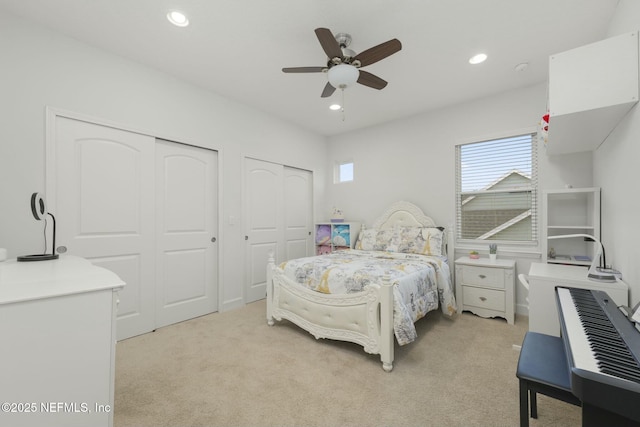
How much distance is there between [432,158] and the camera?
3.92 m

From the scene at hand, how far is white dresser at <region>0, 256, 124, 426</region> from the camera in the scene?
36.2 inches

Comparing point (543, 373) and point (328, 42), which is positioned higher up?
point (328, 42)

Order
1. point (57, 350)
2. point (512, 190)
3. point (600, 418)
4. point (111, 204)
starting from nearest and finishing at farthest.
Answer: point (600, 418), point (57, 350), point (111, 204), point (512, 190)

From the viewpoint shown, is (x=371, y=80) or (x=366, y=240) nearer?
(x=371, y=80)

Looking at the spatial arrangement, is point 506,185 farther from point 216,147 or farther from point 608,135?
point 216,147

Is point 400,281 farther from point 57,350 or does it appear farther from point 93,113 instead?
point 93,113

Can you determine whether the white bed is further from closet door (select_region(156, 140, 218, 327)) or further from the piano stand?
the piano stand

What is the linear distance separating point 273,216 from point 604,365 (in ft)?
12.2

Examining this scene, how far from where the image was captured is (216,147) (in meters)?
3.40

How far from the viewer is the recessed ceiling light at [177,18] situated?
2078 millimetres

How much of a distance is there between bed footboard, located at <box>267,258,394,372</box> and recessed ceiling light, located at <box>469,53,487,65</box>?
7.47 ft

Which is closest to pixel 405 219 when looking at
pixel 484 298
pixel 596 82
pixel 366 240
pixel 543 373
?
pixel 366 240

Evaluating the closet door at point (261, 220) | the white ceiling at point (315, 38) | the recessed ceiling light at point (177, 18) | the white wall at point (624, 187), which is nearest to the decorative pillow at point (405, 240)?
the closet door at point (261, 220)

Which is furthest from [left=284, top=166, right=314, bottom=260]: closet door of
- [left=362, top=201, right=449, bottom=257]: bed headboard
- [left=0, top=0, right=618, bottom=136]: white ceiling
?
[left=0, top=0, right=618, bottom=136]: white ceiling
